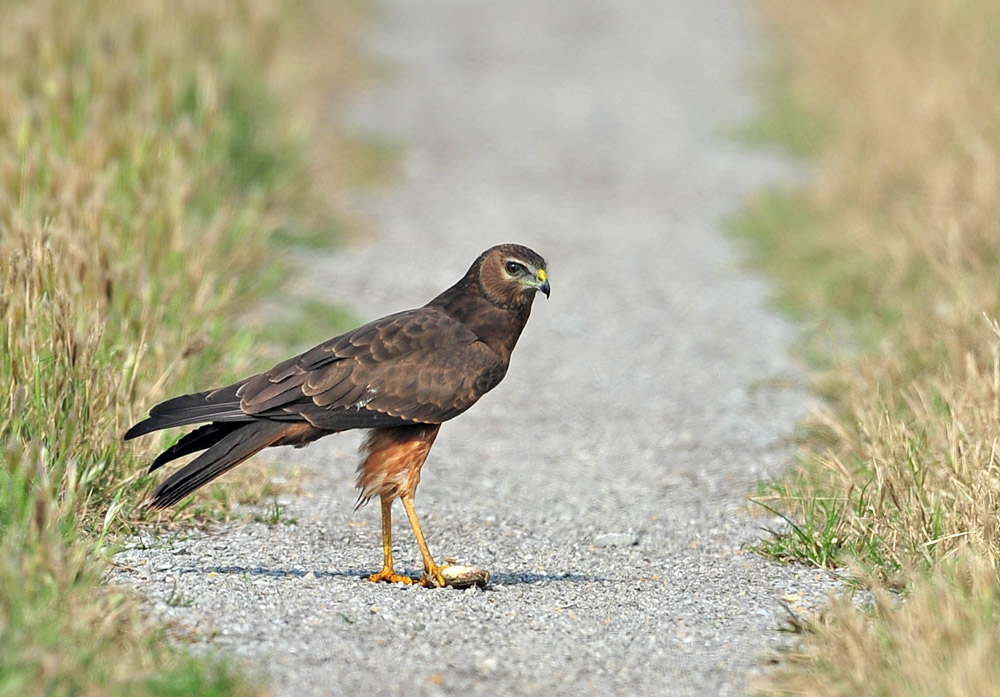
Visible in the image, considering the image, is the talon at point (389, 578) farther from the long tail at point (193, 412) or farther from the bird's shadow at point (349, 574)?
the long tail at point (193, 412)

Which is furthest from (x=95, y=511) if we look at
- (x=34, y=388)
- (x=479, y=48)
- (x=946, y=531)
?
(x=479, y=48)

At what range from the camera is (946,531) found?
5020mm

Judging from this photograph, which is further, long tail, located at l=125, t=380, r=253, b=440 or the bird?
the bird

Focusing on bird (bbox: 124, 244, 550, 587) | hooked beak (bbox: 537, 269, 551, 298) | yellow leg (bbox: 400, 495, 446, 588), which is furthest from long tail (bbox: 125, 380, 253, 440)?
hooked beak (bbox: 537, 269, 551, 298)

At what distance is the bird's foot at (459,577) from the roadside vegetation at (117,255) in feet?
3.54

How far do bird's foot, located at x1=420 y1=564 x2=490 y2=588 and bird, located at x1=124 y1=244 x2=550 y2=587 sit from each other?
0.4 inches

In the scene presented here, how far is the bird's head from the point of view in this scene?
549 cm

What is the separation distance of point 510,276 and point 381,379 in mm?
702

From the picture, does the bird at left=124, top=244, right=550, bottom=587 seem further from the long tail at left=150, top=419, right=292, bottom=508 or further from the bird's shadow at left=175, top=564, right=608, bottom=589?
the bird's shadow at left=175, top=564, right=608, bottom=589

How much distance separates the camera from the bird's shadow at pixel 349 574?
4.93m

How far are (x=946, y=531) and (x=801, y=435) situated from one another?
197 centimetres

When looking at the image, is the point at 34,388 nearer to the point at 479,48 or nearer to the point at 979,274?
the point at 979,274

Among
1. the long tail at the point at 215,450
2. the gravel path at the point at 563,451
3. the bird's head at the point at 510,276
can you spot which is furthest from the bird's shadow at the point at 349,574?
the bird's head at the point at 510,276

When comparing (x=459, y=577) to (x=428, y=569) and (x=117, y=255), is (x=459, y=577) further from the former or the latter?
(x=117, y=255)
